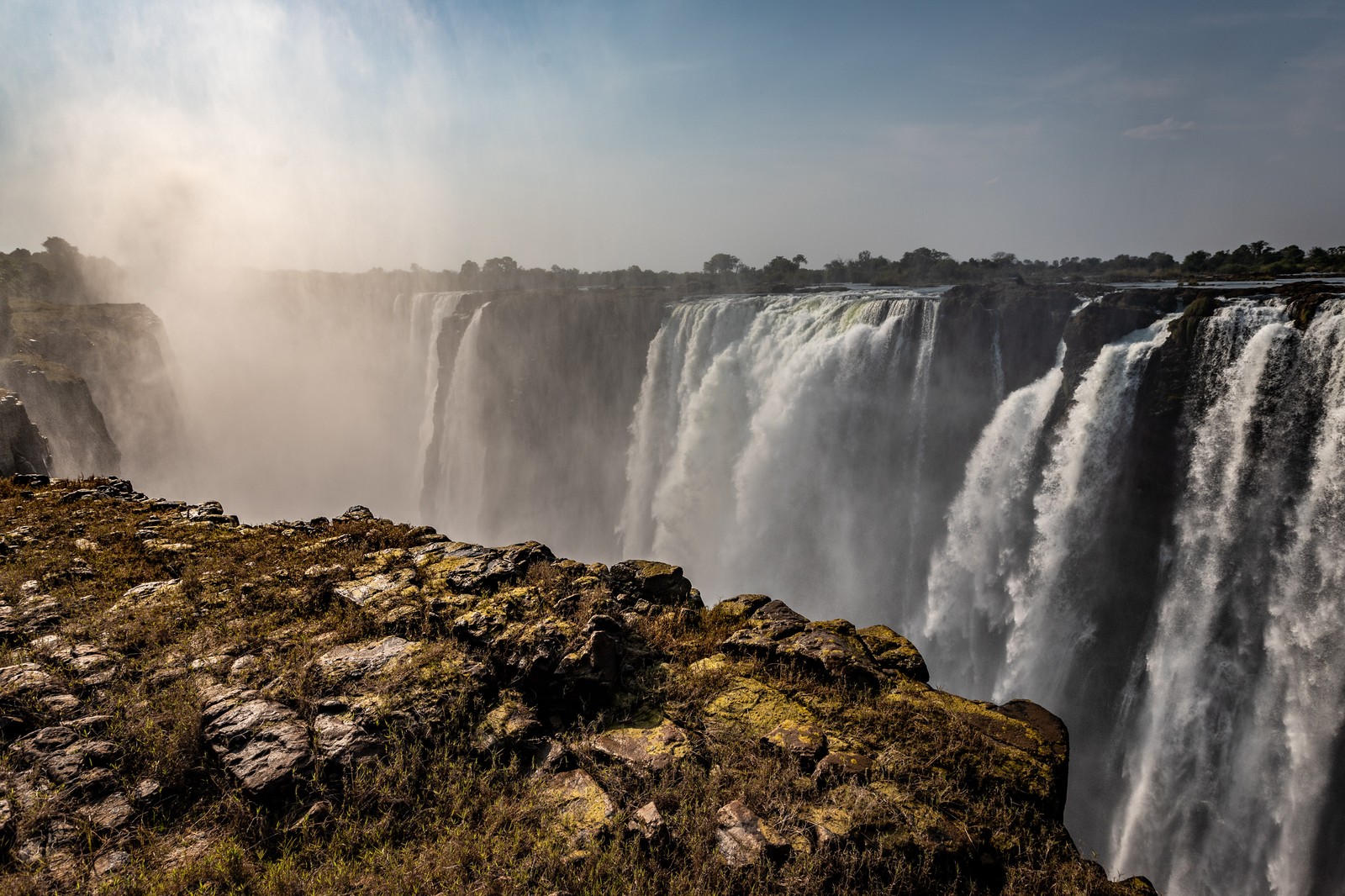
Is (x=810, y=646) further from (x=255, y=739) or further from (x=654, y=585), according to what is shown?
(x=255, y=739)

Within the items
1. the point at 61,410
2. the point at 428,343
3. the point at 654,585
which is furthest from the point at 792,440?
the point at 61,410

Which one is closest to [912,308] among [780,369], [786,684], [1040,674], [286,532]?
[780,369]

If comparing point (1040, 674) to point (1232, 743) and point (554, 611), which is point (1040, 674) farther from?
point (554, 611)

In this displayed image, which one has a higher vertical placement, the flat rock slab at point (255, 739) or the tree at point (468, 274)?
the tree at point (468, 274)

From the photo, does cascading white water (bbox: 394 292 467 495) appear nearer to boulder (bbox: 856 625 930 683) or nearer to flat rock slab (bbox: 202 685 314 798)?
flat rock slab (bbox: 202 685 314 798)

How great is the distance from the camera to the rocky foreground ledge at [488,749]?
3.30 m

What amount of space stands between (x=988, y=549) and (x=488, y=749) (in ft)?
55.8

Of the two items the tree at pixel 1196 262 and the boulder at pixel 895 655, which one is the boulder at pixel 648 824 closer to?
the boulder at pixel 895 655

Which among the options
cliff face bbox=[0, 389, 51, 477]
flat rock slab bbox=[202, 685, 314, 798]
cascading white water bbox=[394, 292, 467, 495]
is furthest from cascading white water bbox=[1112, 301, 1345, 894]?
cascading white water bbox=[394, 292, 467, 495]

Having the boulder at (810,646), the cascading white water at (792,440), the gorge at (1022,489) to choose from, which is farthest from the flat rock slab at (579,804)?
the cascading white water at (792,440)

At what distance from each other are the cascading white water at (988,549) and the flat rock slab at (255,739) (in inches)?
692

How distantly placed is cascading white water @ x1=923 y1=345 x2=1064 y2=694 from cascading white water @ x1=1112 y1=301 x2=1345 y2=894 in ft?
11.4

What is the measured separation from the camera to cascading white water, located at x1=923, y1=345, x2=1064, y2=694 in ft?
54.7

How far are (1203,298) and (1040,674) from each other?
1061cm
